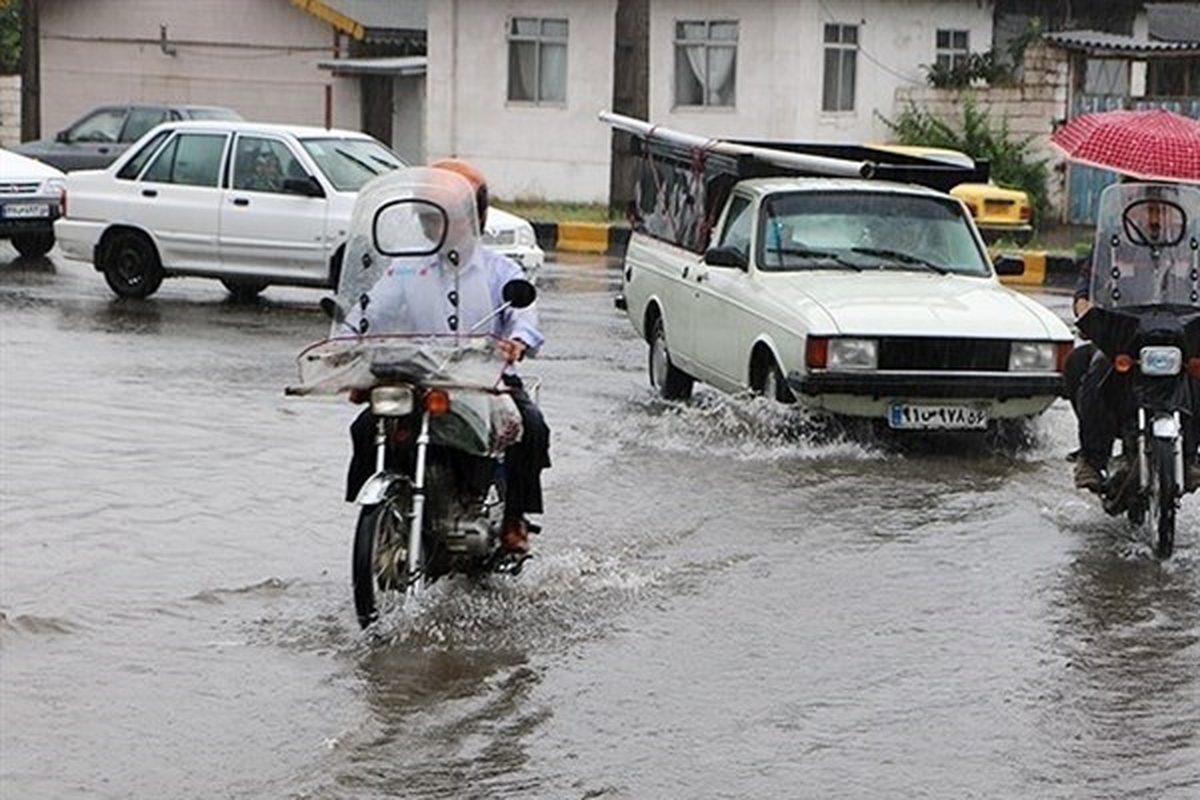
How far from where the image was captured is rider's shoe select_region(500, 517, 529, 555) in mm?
9172

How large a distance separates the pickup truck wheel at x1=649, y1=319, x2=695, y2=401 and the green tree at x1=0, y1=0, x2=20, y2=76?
3434 cm

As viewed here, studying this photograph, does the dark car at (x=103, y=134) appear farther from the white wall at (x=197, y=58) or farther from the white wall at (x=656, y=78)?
the white wall at (x=197, y=58)

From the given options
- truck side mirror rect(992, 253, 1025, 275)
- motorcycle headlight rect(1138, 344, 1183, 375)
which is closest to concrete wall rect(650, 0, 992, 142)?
truck side mirror rect(992, 253, 1025, 275)

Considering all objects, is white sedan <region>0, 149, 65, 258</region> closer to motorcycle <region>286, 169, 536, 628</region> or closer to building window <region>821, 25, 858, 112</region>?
building window <region>821, 25, 858, 112</region>

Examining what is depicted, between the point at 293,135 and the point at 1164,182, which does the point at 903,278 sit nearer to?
the point at 1164,182

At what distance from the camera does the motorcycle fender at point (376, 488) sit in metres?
8.27

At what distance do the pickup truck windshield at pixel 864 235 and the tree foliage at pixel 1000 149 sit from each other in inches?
752

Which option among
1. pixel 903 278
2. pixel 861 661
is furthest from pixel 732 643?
pixel 903 278

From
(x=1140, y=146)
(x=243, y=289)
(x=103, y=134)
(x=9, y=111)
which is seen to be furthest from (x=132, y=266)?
(x=9, y=111)

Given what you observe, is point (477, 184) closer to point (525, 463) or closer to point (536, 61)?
point (525, 463)

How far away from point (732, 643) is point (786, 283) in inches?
217

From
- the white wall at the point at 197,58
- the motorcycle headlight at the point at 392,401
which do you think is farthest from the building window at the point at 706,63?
the motorcycle headlight at the point at 392,401

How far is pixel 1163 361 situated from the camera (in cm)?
1024

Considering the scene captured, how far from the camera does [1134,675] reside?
8234 millimetres
